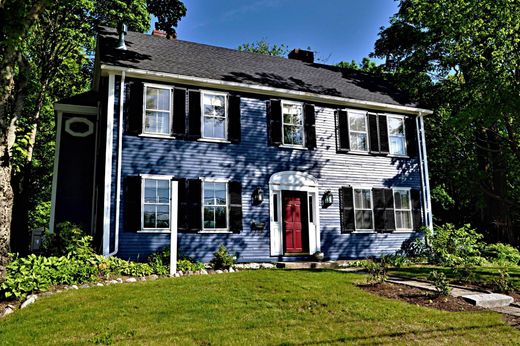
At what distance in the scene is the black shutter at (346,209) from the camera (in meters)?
13.9

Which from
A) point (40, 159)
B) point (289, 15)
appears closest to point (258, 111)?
point (289, 15)

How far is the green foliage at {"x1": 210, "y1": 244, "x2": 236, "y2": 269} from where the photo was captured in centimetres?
1153

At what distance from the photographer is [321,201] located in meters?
13.7

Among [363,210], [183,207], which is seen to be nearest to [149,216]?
[183,207]

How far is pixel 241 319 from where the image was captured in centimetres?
625

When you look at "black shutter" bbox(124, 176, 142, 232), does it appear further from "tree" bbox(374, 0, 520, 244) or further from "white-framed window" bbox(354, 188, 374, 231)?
"tree" bbox(374, 0, 520, 244)

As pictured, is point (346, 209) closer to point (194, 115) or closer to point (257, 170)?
point (257, 170)

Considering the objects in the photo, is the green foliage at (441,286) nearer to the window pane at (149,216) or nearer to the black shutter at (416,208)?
the window pane at (149,216)

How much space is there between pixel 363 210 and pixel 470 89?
28.6ft

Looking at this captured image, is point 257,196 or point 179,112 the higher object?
point 179,112

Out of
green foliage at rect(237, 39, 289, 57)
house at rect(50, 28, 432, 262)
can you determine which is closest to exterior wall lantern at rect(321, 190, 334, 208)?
house at rect(50, 28, 432, 262)

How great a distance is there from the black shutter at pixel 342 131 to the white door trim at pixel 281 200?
1.70m

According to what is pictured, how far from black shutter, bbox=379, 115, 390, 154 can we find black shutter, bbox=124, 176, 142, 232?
8.48 metres

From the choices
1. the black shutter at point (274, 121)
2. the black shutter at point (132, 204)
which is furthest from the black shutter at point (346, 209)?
the black shutter at point (132, 204)
